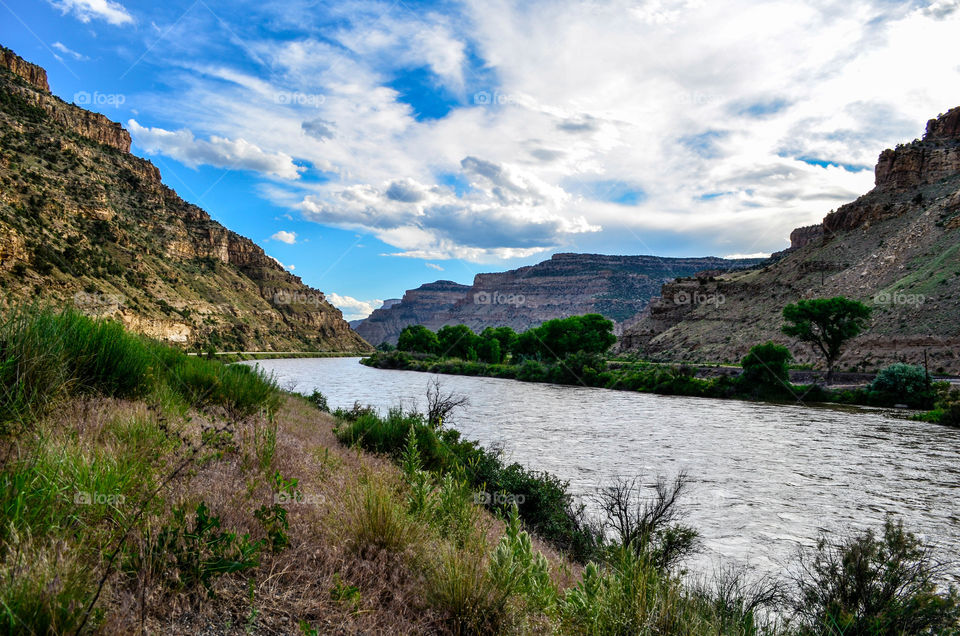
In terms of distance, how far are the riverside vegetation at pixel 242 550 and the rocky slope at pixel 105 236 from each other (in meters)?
2.54

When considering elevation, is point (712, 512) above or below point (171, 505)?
below

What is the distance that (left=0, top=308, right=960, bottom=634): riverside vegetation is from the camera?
2.67 metres

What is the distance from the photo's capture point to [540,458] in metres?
17.8

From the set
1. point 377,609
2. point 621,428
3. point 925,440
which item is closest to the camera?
point 377,609

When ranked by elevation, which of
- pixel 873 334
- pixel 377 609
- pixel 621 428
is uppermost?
pixel 873 334

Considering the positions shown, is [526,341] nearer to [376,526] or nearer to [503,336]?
[503,336]

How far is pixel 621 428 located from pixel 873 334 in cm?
3989

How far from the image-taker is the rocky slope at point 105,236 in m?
37.2

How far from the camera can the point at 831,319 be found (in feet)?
144

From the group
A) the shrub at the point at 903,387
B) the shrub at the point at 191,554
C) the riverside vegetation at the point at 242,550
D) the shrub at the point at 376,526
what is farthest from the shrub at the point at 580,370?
the shrub at the point at 191,554

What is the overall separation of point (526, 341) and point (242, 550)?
85.3m

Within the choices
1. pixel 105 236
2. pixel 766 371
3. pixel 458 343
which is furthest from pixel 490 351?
pixel 105 236

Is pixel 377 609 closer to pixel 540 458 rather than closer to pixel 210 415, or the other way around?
pixel 210 415

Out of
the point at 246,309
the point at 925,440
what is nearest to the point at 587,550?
the point at 925,440
